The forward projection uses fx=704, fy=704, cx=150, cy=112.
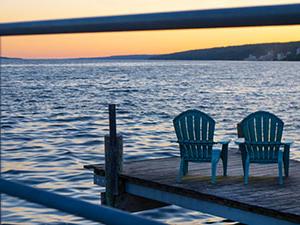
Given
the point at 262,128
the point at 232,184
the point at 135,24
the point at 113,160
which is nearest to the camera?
the point at 135,24

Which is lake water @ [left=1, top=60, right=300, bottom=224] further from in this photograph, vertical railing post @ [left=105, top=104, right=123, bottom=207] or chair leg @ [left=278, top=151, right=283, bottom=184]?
chair leg @ [left=278, top=151, right=283, bottom=184]

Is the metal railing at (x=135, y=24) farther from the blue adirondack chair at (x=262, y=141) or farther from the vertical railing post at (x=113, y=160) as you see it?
the vertical railing post at (x=113, y=160)

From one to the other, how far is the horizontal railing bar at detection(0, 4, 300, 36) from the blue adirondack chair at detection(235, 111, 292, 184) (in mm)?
7378

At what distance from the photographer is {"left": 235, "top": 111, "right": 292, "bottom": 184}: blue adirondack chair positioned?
8.38 m

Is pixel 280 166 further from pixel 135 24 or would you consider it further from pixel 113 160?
pixel 135 24

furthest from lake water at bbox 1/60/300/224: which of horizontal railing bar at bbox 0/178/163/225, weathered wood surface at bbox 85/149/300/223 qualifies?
weathered wood surface at bbox 85/149/300/223

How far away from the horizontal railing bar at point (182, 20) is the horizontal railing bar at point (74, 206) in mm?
259

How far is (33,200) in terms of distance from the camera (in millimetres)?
966

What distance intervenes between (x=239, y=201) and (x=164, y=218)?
16.0 feet

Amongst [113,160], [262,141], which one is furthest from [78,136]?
[262,141]

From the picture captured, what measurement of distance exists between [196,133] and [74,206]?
7.81 m

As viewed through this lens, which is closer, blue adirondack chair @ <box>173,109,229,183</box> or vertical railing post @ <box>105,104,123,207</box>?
blue adirondack chair @ <box>173,109,229,183</box>

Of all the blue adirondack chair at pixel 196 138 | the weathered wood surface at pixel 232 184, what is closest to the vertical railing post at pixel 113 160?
the weathered wood surface at pixel 232 184

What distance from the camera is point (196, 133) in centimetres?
870
